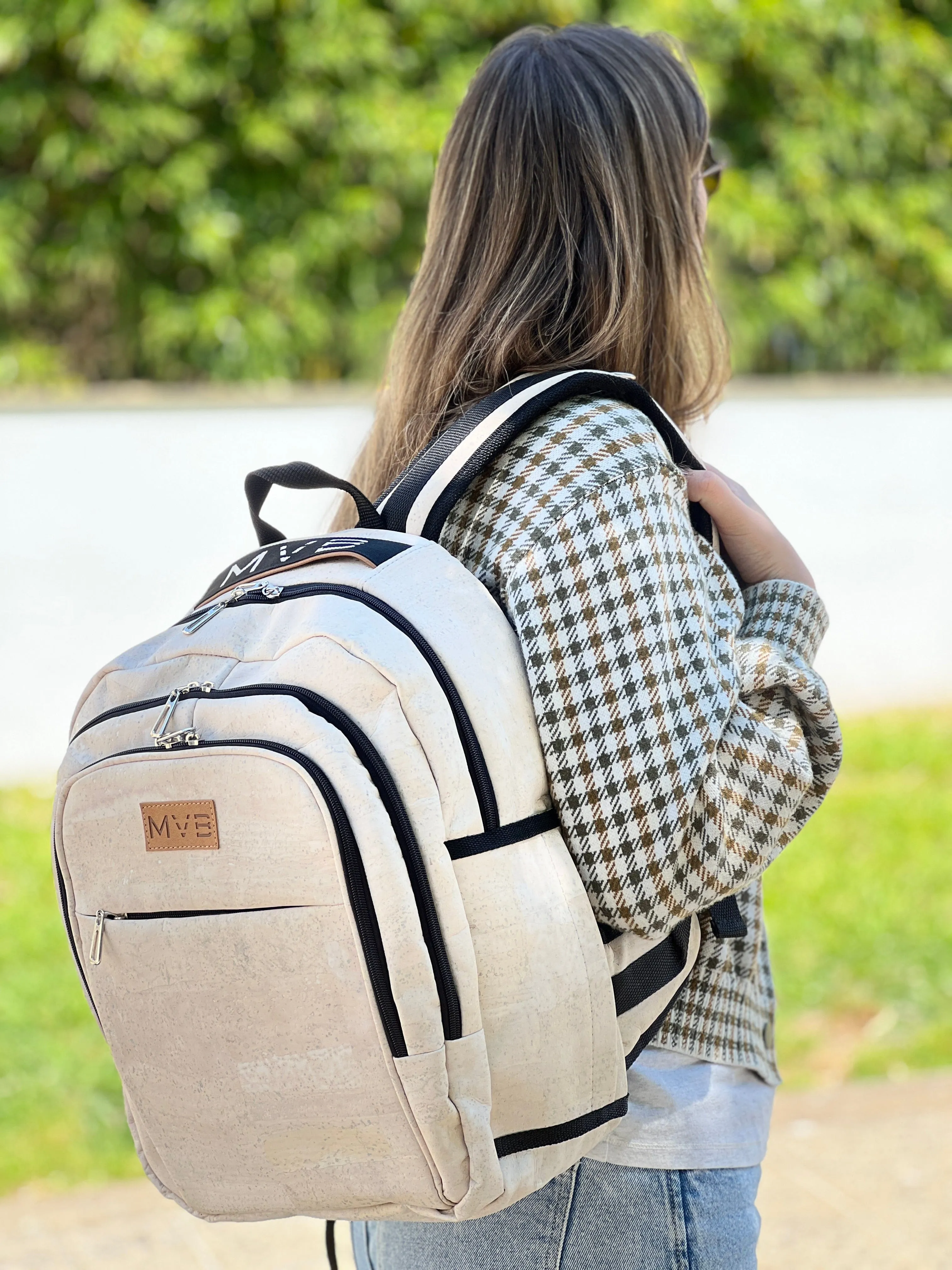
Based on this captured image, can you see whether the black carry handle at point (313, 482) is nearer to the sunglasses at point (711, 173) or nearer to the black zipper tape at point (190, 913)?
the black zipper tape at point (190, 913)

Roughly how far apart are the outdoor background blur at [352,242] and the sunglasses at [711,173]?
12.5ft

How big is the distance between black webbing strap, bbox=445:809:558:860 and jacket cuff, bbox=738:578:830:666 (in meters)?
0.34

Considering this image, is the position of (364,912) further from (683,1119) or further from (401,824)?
(683,1119)

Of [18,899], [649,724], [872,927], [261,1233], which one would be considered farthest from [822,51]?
[649,724]

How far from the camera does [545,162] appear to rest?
4.65 feet

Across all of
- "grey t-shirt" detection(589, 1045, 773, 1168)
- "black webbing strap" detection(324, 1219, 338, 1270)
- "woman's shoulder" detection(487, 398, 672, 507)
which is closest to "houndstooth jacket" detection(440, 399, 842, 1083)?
"woman's shoulder" detection(487, 398, 672, 507)

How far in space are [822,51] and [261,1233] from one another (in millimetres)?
8680

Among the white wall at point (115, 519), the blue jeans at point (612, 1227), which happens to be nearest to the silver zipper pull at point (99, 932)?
the blue jeans at point (612, 1227)

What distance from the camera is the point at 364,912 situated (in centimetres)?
108

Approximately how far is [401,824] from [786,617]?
1.74ft

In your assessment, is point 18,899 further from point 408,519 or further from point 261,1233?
point 408,519

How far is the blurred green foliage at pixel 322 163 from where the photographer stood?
7.86 metres

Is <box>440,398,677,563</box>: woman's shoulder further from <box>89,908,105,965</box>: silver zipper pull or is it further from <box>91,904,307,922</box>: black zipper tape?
<box>89,908,105,965</box>: silver zipper pull

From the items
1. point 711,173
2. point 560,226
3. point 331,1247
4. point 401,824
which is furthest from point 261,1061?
point 711,173
